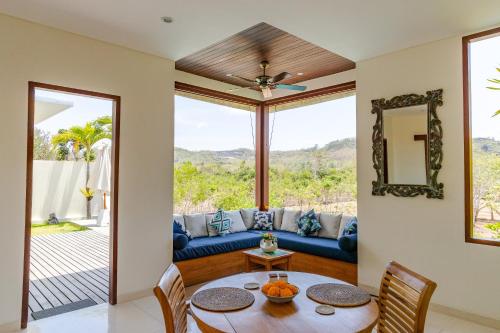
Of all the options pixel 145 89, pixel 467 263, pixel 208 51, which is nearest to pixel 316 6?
pixel 208 51

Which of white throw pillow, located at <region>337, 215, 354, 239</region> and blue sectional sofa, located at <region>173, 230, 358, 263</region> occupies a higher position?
white throw pillow, located at <region>337, 215, 354, 239</region>

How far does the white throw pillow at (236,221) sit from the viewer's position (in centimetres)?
531

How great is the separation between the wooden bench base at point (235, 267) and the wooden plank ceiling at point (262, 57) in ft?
8.70

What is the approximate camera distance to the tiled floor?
3.03 metres

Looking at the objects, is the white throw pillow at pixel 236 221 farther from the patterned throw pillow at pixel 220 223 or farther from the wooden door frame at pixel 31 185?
the wooden door frame at pixel 31 185

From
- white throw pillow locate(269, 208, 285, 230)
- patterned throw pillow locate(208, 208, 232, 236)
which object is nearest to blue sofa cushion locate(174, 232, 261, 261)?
patterned throw pillow locate(208, 208, 232, 236)

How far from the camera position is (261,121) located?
6.16m

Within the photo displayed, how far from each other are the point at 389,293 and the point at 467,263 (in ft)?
6.60

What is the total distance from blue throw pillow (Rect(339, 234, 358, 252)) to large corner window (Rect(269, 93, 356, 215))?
0.82 m

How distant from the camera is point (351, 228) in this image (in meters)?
4.38

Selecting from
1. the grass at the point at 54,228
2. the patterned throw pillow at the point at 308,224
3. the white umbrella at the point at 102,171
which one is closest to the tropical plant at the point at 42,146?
the white umbrella at the point at 102,171

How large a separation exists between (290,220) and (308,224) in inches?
19.4

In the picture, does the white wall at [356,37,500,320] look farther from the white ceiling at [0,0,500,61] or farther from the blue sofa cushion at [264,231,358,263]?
the white ceiling at [0,0,500,61]

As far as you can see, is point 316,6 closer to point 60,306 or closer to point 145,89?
point 145,89
